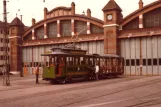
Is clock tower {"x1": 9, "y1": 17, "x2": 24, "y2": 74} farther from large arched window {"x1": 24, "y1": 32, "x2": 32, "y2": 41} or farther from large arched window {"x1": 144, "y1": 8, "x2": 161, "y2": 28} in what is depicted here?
large arched window {"x1": 144, "y1": 8, "x2": 161, "y2": 28}

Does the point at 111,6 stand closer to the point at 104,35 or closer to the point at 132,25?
the point at 132,25

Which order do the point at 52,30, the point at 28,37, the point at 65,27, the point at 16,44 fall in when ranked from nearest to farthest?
the point at 65,27, the point at 52,30, the point at 16,44, the point at 28,37

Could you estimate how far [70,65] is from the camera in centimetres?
2516

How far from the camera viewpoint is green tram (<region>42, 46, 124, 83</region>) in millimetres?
24219

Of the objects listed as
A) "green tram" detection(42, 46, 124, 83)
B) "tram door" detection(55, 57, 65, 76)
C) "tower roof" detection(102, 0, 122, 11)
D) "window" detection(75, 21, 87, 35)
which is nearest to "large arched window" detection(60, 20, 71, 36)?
"window" detection(75, 21, 87, 35)

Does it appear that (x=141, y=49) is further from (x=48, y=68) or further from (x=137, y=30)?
(x=48, y=68)

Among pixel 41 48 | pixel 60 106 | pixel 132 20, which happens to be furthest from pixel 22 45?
pixel 60 106

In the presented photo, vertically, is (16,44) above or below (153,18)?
below

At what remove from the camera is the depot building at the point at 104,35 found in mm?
37688

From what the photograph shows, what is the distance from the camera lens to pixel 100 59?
3073cm

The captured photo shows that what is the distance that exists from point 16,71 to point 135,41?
2416 cm

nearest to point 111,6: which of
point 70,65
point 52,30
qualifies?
point 52,30

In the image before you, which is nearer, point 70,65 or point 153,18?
point 70,65

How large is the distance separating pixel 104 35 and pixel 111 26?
69.1 inches
